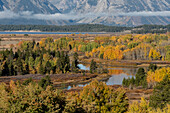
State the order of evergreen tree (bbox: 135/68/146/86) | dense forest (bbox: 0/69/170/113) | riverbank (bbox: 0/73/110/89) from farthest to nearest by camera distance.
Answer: riverbank (bbox: 0/73/110/89) → evergreen tree (bbox: 135/68/146/86) → dense forest (bbox: 0/69/170/113)

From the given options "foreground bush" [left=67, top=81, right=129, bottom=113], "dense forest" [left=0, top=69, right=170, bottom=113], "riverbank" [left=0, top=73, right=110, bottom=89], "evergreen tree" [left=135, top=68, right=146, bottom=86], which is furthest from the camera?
"riverbank" [left=0, top=73, right=110, bottom=89]

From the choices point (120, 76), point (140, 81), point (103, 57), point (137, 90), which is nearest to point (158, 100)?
point (137, 90)

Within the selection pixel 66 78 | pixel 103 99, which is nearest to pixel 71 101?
pixel 103 99

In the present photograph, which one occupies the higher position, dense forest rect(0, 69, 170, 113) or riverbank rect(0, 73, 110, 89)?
dense forest rect(0, 69, 170, 113)

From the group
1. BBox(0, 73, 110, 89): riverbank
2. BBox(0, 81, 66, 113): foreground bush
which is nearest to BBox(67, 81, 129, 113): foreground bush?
BBox(0, 81, 66, 113): foreground bush

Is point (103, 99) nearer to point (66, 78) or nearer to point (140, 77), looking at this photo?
point (140, 77)

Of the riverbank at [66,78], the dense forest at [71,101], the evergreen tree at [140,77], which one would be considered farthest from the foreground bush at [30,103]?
the evergreen tree at [140,77]

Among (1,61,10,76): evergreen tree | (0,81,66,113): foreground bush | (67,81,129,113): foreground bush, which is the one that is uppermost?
(0,81,66,113): foreground bush

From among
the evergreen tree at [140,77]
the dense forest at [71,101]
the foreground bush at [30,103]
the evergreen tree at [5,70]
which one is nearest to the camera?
the foreground bush at [30,103]

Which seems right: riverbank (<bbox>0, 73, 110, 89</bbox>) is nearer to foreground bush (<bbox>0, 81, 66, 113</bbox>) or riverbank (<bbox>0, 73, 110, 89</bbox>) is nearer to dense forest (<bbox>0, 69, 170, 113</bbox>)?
dense forest (<bbox>0, 69, 170, 113</bbox>)

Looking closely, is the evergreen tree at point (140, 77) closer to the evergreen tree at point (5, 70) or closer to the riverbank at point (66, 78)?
the riverbank at point (66, 78)

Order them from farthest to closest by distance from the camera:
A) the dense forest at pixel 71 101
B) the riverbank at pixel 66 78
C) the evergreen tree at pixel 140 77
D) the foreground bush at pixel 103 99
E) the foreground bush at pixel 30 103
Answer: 1. the riverbank at pixel 66 78
2. the evergreen tree at pixel 140 77
3. the foreground bush at pixel 103 99
4. the dense forest at pixel 71 101
5. the foreground bush at pixel 30 103

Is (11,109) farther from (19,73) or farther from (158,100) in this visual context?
(19,73)

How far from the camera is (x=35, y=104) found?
36719mm
